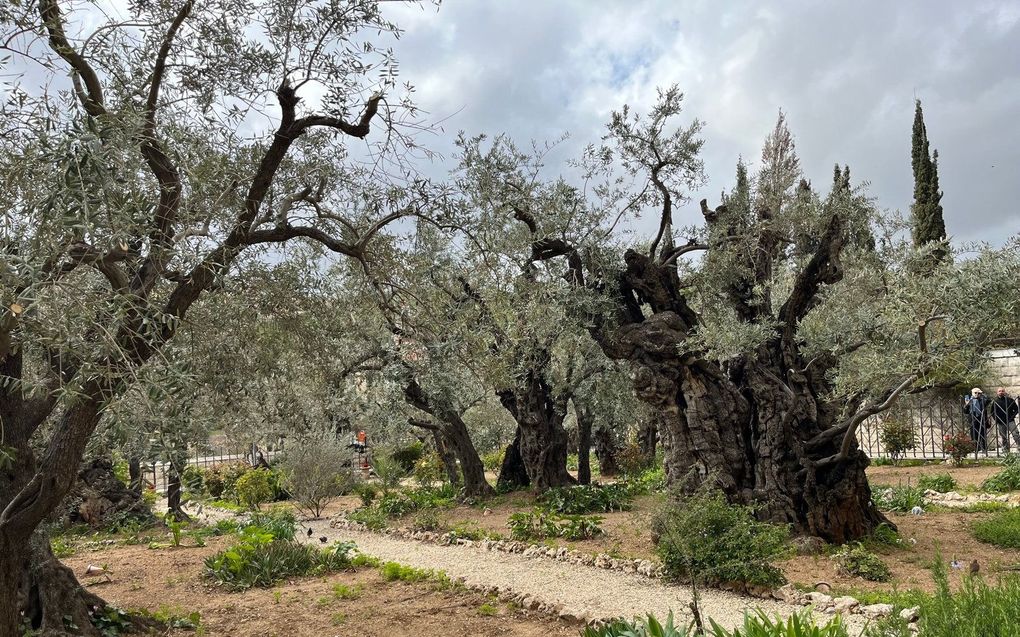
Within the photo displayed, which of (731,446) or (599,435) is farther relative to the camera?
(599,435)

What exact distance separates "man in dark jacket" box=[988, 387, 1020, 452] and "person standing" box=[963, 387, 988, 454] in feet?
0.81

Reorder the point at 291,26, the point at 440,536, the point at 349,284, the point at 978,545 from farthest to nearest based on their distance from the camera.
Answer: the point at 440,536, the point at 978,545, the point at 349,284, the point at 291,26

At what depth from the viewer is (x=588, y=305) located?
9148 millimetres

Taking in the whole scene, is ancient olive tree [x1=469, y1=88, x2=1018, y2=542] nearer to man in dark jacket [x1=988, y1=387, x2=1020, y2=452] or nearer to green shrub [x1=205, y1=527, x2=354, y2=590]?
green shrub [x1=205, y1=527, x2=354, y2=590]

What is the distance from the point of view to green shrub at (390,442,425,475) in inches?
867

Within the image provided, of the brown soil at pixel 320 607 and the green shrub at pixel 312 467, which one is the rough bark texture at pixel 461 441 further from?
the brown soil at pixel 320 607

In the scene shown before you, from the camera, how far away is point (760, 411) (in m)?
8.67

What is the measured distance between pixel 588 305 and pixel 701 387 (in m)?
1.69

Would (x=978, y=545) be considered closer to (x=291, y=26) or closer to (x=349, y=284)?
(x=349, y=284)

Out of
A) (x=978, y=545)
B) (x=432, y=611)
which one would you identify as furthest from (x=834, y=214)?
(x=432, y=611)

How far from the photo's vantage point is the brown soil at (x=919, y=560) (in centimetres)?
676

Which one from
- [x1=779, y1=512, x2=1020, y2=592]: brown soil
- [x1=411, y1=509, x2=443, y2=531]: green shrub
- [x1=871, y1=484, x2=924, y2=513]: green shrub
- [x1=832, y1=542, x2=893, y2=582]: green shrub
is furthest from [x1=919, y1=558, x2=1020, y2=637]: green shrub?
[x1=411, y1=509, x2=443, y2=531]: green shrub

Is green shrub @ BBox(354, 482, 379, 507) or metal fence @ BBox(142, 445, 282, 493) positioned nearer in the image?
metal fence @ BBox(142, 445, 282, 493)

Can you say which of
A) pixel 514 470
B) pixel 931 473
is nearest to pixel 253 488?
pixel 514 470
